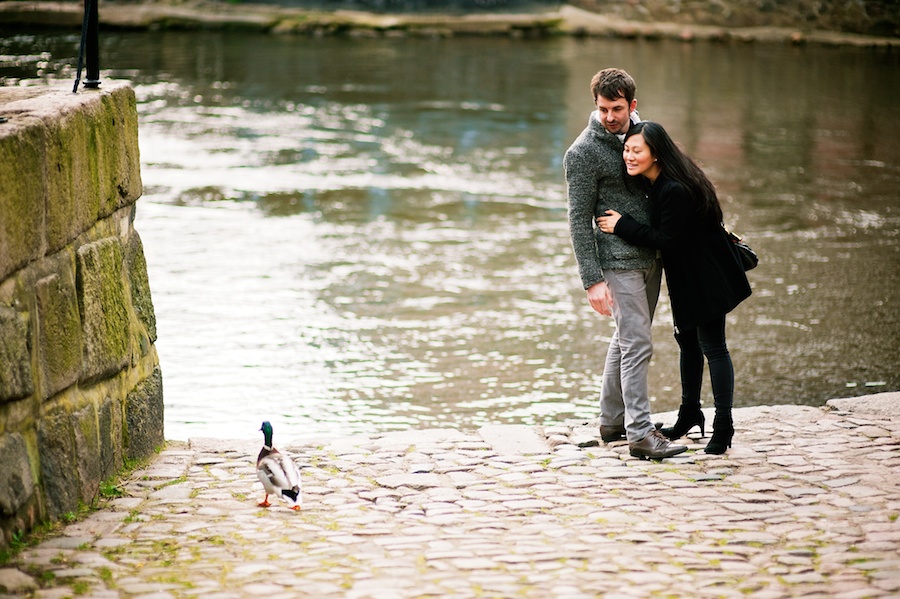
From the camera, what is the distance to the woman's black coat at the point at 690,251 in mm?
5562

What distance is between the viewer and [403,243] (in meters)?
11.2

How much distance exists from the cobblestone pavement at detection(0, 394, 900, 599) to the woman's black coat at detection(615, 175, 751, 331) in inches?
29.5

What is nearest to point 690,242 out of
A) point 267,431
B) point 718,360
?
point 718,360

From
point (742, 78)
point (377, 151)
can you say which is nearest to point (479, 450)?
point (377, 151)

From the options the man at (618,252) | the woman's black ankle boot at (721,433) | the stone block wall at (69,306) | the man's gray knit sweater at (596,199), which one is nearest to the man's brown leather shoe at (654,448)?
the man at (618,252)

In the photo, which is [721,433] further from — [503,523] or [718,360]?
[503,523]

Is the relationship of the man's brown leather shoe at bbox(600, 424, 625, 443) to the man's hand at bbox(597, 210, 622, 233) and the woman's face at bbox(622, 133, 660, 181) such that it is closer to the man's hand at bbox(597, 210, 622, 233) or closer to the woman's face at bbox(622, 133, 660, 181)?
the man's hand at bbox(597, 210, 622, 233)

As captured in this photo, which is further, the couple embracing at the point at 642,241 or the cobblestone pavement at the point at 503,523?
the couple embracing at the point at 642,241

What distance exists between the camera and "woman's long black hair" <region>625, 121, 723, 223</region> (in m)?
5.54

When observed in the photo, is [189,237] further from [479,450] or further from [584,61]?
[584,61]

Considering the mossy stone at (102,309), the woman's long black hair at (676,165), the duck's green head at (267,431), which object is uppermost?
the woman's long black hair at (676,165)

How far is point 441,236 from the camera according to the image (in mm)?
11414

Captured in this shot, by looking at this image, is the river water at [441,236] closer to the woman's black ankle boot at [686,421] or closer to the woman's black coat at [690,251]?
the woman's black ankle boot at [686,421]

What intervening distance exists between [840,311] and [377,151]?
718cm
